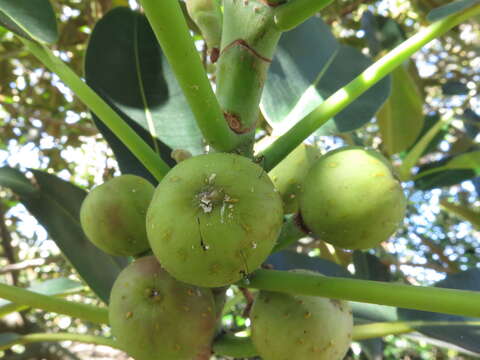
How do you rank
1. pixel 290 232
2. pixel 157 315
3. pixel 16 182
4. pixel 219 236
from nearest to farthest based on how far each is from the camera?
pixel 219 236 → pixel 157 315 → pixel 290 232 → pixel 16 182

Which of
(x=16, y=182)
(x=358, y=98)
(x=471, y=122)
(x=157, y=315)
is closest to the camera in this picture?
(x=157, y=315)

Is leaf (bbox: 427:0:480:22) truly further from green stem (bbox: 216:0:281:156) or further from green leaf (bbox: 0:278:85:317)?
green leaf (bbox: 0:278:85:317)

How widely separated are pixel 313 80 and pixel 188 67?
696mm

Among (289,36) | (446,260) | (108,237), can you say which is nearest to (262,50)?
(108,237)

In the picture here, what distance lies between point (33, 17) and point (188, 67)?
451 millimetres

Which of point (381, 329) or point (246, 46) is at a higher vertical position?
point (246, 46)

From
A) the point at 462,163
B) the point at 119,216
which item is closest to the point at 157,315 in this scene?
the point at 119,216

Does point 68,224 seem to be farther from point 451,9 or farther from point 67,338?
point 451,9

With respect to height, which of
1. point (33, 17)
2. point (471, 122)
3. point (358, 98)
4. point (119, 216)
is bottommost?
A: point (471, 122)

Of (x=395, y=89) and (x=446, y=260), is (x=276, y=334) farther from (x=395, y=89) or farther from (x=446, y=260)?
(x=446, y=260)

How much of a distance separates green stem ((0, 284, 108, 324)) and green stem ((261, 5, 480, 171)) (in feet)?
1.31

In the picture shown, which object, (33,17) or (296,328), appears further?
(33,17)

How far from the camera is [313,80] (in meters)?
1.32

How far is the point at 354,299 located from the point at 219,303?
276mm
